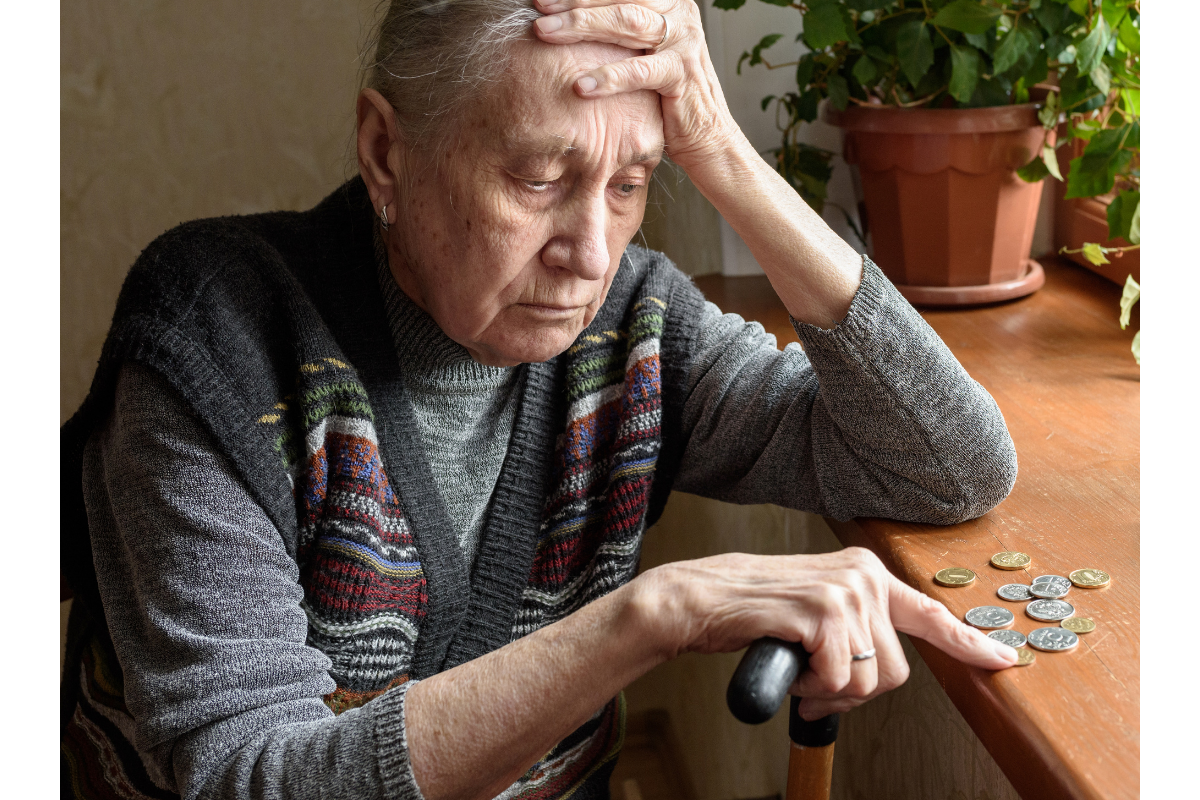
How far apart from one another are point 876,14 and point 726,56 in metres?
0.33

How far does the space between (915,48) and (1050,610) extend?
0.91 metres

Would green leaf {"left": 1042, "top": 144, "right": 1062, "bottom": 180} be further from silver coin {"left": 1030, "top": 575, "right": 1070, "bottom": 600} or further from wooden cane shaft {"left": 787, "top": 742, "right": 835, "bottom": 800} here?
wooden cane shaft {"left": 787, "top": 742, "right": 835, "bottom": 800}

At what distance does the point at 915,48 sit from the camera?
146 centimetres

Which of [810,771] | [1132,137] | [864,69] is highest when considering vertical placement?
[864,69]

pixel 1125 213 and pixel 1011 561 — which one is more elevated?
pixel 1125 213

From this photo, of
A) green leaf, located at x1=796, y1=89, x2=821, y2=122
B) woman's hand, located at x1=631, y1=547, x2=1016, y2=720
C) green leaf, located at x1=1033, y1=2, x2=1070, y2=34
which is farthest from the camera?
green leaf, located at x1=796, y1=89, x2=821, y2=122

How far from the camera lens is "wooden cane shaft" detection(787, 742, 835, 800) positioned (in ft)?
2.80

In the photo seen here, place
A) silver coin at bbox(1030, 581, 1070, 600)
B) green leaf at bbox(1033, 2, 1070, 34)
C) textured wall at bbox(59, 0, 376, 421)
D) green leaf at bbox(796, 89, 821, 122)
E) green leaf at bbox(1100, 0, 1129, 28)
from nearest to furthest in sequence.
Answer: silver coin at bbox(1030, 581, 1070, 600)
green leaf at bbox(1100, 0, 1129, 28)
green leaf at bbox(1033, 2, 1070, 34)
green leaf at bbox(796, 89, 821, 122)
textured wall at bbox(59, 0, 376, 421)

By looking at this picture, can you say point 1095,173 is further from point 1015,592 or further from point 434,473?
point 434,473

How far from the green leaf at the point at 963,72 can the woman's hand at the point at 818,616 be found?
0.89 meters

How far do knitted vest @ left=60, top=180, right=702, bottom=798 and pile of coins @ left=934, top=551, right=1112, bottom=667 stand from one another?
408mm

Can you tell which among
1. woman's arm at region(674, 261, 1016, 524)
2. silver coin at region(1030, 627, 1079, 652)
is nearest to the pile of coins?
silver coin at region(1030, 627, 1079, 652)

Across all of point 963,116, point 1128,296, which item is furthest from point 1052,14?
point 1128,296

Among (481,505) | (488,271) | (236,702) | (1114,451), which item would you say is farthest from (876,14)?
(236,702)
